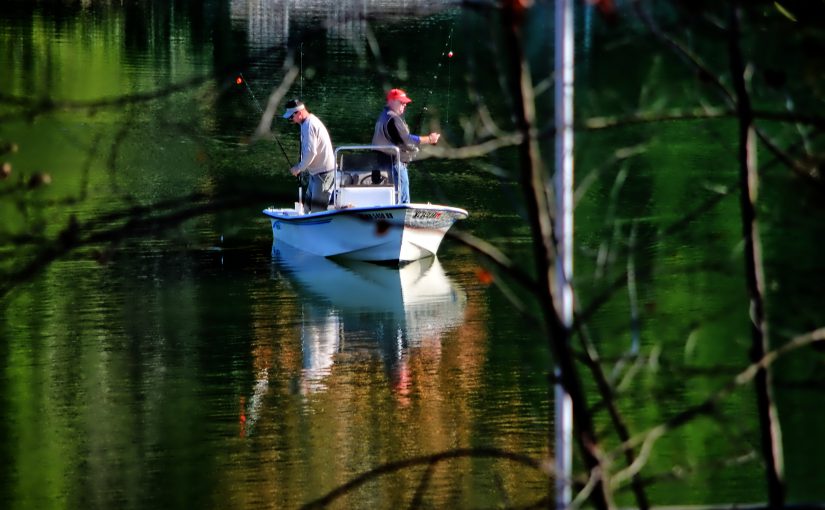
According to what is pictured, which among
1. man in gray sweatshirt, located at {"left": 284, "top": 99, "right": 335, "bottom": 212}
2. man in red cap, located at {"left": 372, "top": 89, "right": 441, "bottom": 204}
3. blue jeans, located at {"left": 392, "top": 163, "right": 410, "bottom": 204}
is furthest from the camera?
blue jeans, located at {"left": 392, "top": 163, "right": 410, "bottom": 204}

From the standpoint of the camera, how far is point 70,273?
53.3 ft

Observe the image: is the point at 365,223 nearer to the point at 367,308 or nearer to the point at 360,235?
the point at 367,308

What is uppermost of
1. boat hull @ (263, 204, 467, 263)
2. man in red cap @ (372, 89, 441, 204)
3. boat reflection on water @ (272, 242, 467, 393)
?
man in red cap @ (372, 89, 441, 204)

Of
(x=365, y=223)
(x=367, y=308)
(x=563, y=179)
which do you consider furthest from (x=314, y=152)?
(x=563, y=179)

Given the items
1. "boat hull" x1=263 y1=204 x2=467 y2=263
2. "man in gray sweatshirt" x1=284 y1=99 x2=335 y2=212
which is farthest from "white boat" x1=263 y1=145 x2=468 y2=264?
"man in gray sweatshirt" x1=284 y1=99 x2=335 y2=212

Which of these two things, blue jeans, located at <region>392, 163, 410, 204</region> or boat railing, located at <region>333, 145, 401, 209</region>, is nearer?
blue jeans, located at <region>392, 163, 410, 204</region>

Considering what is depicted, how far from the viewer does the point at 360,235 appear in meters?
16.8

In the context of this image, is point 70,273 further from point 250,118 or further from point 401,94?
point 250,118

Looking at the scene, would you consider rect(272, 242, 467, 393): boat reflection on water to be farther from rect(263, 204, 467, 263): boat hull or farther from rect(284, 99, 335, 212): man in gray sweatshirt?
rect(284, 99, 335, 212): man in gray sweatshirt

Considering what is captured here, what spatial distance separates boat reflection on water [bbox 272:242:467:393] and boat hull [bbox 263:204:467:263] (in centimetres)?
13

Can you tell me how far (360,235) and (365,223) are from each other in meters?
1.51

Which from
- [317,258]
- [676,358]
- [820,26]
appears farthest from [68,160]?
[820,26]

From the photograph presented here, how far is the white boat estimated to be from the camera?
15.8m

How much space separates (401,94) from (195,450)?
19.1ft
